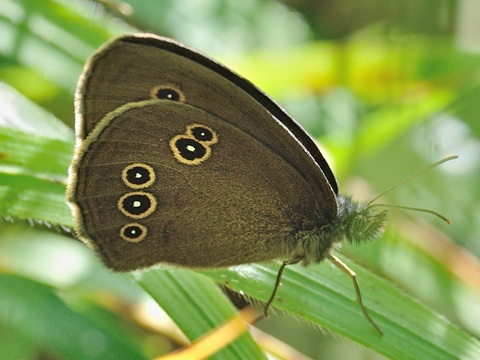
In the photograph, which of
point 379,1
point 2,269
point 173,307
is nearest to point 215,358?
point 173,307

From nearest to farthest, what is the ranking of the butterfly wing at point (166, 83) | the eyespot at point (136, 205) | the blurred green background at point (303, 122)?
the butterfly wing at point (166, 83), the eyespot at point (136, 205), the blurred green background at point (303, 122)

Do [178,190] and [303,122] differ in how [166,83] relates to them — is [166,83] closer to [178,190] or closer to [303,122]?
[178,190]

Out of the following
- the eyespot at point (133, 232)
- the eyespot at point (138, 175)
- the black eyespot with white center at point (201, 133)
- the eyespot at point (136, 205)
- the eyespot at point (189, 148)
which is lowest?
the eyespot at point (133, 232)

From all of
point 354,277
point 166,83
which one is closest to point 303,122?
point 354,277

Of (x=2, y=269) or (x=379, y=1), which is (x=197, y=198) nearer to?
(x=2, y=269)

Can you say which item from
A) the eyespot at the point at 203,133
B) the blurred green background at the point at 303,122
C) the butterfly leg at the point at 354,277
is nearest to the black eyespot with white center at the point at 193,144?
A: the eyespot at the point at 203,133

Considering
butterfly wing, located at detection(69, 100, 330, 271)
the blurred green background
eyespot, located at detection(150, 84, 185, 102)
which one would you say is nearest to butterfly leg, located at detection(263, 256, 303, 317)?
butterfly wing, located at detection(69, 100, 330, 271)

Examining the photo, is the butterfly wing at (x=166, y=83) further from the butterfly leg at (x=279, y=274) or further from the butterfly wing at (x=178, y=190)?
the butterfly leg at (x=279, y=274)
